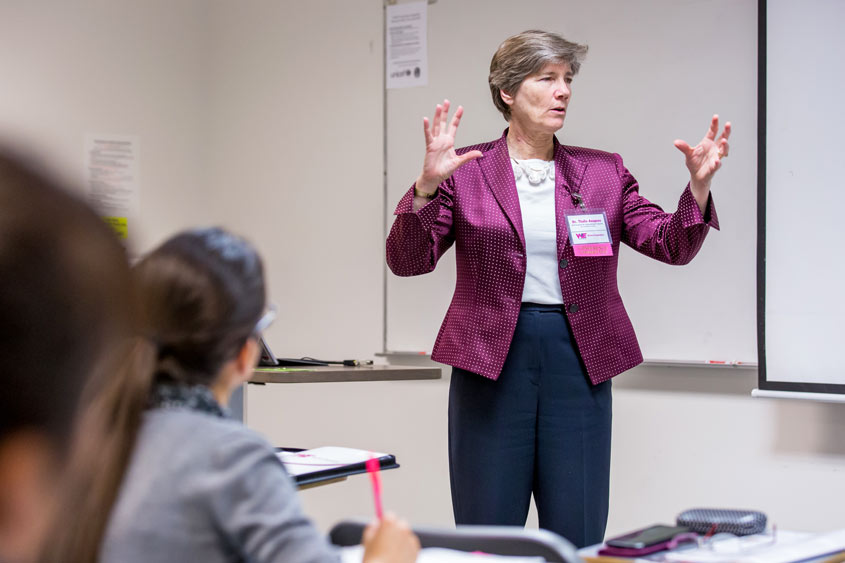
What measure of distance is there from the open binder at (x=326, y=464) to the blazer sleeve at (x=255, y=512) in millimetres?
812

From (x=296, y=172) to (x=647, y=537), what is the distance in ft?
9.31

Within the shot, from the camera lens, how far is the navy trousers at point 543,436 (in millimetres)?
2230

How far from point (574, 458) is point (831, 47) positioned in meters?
1.53

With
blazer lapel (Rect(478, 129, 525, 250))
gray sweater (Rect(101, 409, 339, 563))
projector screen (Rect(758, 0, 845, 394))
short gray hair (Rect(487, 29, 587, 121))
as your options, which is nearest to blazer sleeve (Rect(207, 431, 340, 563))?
gray sweater (Rect(101, 409, 339, 563))

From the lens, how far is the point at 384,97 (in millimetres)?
3723

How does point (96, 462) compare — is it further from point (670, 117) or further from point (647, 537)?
point (670, 117)

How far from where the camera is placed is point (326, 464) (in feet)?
6.33

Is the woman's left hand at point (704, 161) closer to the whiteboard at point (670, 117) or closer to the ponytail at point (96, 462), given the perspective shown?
the whiteboard at point (670, 117)

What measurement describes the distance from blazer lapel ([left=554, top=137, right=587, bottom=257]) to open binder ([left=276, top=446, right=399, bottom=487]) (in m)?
0.69

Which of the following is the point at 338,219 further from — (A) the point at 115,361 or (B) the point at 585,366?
(A) the point at 115,361

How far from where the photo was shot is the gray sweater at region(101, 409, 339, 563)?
0.94 meters

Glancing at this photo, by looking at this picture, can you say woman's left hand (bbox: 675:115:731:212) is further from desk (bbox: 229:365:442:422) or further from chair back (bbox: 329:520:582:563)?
chair back (bbox: 329:520:582:563)

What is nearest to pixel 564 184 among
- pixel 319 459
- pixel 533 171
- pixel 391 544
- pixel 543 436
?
pixel 533 171

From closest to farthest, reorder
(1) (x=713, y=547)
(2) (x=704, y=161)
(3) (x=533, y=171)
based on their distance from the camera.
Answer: (1) (x=713, y=547) < (2) (x=704, y=161) < (3) (x=533, y=171)
